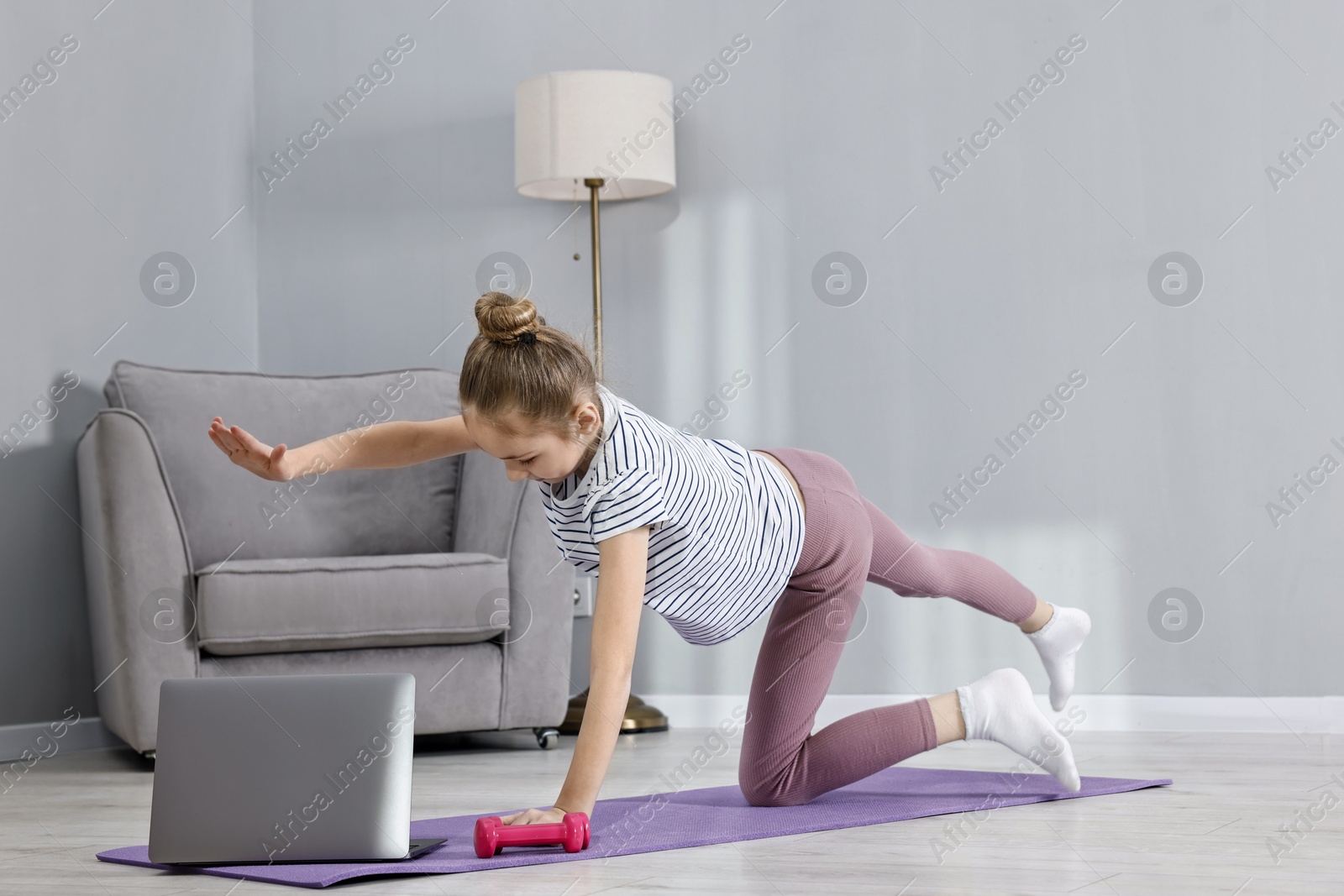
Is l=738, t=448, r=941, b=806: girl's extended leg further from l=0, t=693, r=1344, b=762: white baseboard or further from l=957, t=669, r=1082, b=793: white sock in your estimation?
l=0, t=693, r=1344, b=762: white baseboard

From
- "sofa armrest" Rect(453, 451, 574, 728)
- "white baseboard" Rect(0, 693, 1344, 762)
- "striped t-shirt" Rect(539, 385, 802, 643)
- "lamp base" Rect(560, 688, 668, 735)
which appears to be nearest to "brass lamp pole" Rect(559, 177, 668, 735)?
"lamp base" Rect(560, 688, 668, 735)

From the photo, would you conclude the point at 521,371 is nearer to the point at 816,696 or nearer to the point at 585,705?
the point at 816,696

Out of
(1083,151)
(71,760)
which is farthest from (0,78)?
(1083,151)

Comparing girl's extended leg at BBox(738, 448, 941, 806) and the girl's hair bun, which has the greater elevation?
the girl's hair bun

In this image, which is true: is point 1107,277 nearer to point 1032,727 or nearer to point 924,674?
point 924,674

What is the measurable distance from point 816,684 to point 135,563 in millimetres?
1376

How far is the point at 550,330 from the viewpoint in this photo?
4.78 feet

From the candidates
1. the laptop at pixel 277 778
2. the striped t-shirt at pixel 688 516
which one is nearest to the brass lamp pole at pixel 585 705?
the striped t-shirt at pixel 688 516

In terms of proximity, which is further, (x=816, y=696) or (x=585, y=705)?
(x=585, y=705)

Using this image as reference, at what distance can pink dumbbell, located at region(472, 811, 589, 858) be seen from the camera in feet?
4.72

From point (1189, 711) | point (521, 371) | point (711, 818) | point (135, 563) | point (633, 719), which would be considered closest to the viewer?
point (521, 371)

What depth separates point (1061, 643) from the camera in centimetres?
207

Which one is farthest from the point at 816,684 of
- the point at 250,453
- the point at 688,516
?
the point at 250,453

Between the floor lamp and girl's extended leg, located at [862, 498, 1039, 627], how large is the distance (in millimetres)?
1099
